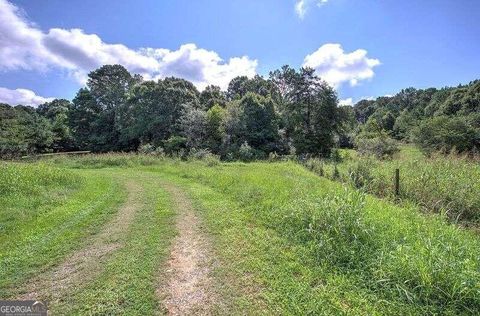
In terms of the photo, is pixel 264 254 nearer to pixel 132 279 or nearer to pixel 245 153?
pixel 132 279

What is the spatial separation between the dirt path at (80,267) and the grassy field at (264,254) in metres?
0.03

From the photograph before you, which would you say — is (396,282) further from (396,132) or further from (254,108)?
(396,132)

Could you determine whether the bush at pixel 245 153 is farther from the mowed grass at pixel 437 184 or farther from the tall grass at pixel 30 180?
the tall grass at pixel 30 180

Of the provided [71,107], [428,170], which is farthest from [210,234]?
[71,107]

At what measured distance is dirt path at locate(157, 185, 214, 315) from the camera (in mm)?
3445

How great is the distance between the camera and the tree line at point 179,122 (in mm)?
27062

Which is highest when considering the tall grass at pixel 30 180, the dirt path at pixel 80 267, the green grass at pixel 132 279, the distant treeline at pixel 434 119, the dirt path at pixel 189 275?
the distant treeline at pixel 434 119

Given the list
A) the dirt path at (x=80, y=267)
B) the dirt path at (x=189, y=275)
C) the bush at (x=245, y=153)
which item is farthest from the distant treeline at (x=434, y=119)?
the bush at (x=245, y=153)

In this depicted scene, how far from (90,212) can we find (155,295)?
4.32 m

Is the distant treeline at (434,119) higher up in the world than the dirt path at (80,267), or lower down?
higher up

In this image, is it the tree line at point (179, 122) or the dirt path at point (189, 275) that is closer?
the dirt path at point (189, 275)

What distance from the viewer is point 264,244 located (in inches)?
205

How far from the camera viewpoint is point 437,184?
27.9 ft

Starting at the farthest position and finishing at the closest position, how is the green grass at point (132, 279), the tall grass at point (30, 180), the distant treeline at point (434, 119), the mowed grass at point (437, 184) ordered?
the distant treeline at point (434, 119) → the tall grass at point (30, 180) → the mowed grass at point (437, 184) → the green grass at point (132, 279)
